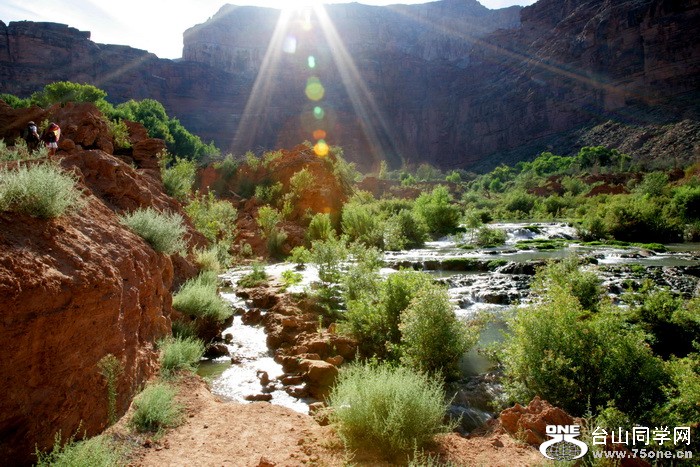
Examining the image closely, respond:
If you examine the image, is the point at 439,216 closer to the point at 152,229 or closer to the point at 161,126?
the point at 152,229

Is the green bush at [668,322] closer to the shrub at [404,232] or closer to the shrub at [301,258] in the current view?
the shrub at [301,258]

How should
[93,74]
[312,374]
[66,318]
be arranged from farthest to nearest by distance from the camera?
[93,74] → [312,374] → [66,318]

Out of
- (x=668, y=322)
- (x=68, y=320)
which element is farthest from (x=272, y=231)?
(x=68, y=320)

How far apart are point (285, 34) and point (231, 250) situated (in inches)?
5483

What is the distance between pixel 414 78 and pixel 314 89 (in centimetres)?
3452

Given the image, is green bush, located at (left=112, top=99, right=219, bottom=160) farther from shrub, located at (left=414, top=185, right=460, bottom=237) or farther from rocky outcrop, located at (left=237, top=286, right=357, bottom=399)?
rocky outcrop, located at (left=237, top=286, right=357, bottom=399)

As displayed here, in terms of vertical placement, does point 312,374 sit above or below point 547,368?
below

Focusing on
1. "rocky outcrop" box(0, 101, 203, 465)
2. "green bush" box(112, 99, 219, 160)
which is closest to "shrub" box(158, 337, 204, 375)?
"rocky outcrop" box(0, 101, 203, 465)

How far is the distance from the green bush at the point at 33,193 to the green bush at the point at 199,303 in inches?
146

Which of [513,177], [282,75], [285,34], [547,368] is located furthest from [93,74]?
[547,368]

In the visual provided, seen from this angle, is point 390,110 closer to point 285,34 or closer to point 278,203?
point 285,34

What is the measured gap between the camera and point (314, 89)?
116 meters

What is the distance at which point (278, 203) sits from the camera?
2430 centimetres

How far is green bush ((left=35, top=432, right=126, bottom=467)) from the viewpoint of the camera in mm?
2930
